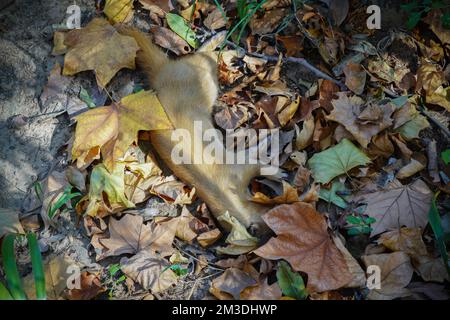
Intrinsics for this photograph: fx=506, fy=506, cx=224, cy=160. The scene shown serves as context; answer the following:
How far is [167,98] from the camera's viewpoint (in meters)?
2.62

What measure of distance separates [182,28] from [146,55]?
30 cm

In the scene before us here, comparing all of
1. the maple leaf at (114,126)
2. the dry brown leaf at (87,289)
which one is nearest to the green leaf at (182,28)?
the maple leaf at (114,126)

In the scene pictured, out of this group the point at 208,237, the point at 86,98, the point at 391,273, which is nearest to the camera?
the point at 391,273

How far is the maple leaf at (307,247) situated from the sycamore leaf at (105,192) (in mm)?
689

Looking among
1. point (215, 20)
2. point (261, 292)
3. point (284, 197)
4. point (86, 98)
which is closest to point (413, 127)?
point (284, 197)

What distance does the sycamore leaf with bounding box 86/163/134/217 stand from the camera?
7.62 ft

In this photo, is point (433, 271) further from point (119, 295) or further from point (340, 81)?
point (119, 295)

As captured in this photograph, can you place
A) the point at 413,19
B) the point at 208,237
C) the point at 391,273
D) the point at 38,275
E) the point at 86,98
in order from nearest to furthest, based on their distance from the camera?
the point at 38,275 → the point at 391,273 → the point at 208,237 → the point at 413,19 → the point at 86,98

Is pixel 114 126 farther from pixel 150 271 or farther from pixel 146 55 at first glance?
pixel 150 271

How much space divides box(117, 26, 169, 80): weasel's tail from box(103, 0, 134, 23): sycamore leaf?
0.10m

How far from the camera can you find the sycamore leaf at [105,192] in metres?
2.32

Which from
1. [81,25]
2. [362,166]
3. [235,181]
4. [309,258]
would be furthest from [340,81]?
[81,25]

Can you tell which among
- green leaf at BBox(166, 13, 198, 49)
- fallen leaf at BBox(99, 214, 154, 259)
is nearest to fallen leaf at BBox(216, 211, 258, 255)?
fallen leaf at BBox(99, 214, 154, 259)

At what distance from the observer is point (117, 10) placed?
2766 millimetres
